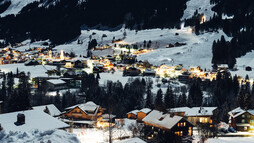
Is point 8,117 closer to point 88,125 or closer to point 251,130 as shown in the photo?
point 88,125

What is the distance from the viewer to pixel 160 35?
196125mm

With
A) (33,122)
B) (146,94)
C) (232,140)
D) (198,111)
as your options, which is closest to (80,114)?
(33,122)

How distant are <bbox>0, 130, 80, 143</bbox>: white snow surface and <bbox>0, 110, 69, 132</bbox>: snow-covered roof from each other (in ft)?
59.1

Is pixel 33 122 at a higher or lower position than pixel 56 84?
higher

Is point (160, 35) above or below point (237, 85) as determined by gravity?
above

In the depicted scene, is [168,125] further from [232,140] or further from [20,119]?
[20,119]

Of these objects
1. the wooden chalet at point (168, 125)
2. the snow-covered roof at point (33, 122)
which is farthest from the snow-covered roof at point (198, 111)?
the snow-covered roof at point (33, 122)

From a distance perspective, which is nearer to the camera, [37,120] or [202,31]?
[37,120]

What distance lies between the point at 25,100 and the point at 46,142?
1887 inches

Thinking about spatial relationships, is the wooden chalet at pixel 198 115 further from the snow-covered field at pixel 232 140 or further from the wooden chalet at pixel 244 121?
the snow-covered field at pixel 232 140

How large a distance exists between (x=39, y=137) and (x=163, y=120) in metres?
37.7

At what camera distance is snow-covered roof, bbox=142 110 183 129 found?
4659 cm

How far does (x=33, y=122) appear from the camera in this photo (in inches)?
1321

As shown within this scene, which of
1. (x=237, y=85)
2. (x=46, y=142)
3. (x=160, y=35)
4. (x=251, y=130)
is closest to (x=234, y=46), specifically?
(x=237, y=85)
